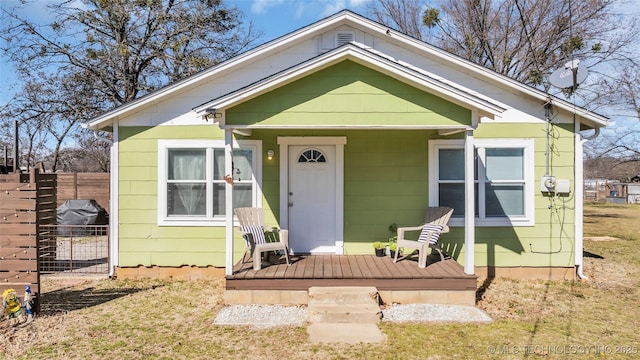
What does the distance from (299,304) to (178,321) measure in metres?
1.61

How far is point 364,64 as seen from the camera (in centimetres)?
Answer: 539

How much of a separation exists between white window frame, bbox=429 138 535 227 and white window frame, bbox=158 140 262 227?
3144 mm

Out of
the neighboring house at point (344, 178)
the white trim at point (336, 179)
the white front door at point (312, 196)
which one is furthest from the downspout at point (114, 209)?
the white front door at point (312, 196)

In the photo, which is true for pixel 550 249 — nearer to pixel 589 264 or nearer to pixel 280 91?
pixel 589 264

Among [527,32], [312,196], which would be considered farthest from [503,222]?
[527,32]

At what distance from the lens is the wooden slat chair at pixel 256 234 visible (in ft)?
18.7

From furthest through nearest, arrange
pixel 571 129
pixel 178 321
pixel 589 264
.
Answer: pixel 589 264, pixel 571 129, pixel 178 321

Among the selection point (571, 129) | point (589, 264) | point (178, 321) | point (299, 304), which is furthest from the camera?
point (589, 264)

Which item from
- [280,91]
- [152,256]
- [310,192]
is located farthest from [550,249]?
[152,256]

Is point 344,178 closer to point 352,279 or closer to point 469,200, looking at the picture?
point 352,279

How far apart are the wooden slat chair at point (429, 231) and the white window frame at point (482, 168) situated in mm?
420

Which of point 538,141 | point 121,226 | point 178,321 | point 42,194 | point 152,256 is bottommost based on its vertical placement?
point 178,321

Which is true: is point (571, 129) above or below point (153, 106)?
below

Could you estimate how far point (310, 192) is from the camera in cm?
697
